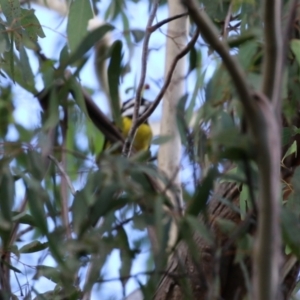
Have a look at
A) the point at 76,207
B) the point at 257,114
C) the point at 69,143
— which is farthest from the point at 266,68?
the point at 69,143

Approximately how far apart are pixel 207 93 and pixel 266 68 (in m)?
0.22

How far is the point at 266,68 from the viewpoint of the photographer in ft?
2.60

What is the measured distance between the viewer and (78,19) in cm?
138

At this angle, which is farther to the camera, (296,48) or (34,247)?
(34,247)

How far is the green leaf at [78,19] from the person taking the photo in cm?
135

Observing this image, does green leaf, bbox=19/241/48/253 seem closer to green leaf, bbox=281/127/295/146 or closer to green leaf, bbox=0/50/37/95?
green leaf, bbox=0/50/37/95

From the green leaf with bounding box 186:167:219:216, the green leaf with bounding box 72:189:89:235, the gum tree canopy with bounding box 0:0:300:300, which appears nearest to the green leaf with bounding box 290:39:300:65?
the gum tree canopy with bounding box 0:0:300:300

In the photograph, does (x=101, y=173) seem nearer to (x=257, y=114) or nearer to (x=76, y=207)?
(x=76, y=207)

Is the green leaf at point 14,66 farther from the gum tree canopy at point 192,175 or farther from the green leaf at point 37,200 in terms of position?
the green leaf at point 37,200

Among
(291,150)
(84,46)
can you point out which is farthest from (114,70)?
(291,150)

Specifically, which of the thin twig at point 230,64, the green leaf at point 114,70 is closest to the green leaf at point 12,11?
the green leaf at point 114,70

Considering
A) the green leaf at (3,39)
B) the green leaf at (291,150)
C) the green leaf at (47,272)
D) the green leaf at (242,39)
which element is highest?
the green leaf at (3,39)

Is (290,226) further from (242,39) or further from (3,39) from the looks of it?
(3,39)

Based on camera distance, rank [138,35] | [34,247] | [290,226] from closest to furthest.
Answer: [290,226] → [34,247] → [138,35]
